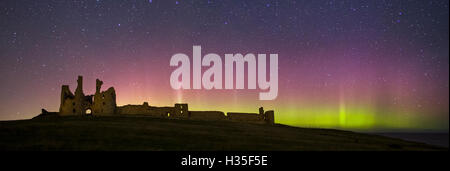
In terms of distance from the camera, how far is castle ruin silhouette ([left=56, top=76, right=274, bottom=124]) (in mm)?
50500

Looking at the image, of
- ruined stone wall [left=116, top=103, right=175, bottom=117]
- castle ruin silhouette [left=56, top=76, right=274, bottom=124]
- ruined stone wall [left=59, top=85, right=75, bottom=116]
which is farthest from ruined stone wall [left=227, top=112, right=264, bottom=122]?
ruined stone wall [left=59, top=85, right=75, bottom=116]

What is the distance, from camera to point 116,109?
52531 mm

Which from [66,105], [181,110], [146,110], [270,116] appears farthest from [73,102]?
[270,116]

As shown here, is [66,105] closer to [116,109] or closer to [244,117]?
[116,109]

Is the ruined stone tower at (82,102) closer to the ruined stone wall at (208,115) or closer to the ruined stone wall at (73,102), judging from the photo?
the ruined stone wall at (73,102)

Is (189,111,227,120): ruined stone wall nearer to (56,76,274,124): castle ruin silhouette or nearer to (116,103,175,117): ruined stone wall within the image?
(56,76,274,124): castle ruin silhouette

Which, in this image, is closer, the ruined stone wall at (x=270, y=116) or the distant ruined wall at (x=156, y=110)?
the distant ruined wall at (x=156, y=110)

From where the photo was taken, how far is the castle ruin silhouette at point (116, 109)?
5050 centimetres

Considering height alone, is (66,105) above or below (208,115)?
above

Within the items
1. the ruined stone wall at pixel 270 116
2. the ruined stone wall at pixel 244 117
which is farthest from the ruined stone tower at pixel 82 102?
the ruined stone wall at pixel 270 116

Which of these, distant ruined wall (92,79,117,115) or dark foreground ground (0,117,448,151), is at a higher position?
distant ruined wall (92,79,117,115)
